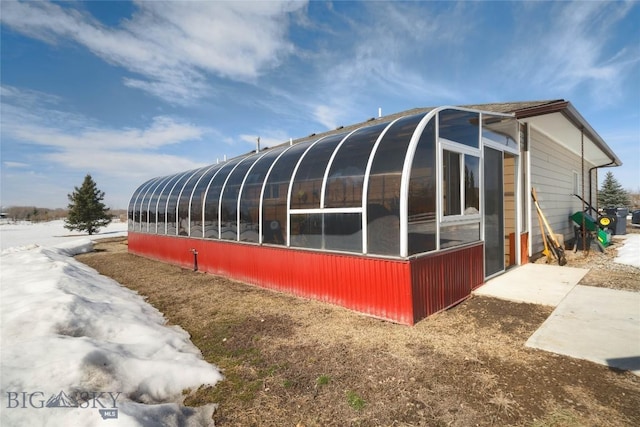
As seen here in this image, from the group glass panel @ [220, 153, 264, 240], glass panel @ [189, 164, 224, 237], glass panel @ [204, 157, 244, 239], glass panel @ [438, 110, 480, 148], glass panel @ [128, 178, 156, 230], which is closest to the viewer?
glass panel @ [438, 110, 480, 148]

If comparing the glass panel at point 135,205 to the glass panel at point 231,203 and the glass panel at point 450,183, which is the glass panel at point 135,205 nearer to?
the glass panel at point 231,203

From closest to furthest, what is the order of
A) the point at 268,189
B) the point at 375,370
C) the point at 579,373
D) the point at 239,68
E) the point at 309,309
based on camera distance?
1. the point at 579,373
2. the point at 375,370
3. the point at 309,309
4. the point at 268,189
5. the point at 239,68

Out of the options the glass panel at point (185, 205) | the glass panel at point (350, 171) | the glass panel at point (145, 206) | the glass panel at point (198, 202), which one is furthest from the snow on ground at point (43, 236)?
the glass panel at point (350, 171)

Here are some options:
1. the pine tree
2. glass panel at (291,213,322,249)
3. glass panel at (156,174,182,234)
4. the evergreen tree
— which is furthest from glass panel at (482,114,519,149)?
the evergreen tree

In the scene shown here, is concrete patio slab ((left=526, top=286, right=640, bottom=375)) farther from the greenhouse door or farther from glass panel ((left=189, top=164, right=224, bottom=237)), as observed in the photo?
Answer: glass panel ((left=189, top=164, right=224, bottom=237))

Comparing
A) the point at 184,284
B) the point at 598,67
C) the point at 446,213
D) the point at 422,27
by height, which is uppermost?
the point at 422,27

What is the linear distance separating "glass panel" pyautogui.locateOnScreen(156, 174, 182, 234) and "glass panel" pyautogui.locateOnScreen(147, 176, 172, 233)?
0.73 ft

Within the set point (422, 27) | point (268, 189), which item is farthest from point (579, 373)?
point (422, 27)

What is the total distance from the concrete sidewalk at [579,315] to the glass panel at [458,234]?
1.09m

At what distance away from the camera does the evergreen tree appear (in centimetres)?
3328

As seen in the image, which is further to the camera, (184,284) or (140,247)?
(140,247)

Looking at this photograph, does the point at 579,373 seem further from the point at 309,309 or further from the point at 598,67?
the point at 598,67

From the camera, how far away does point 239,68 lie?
1124 cm

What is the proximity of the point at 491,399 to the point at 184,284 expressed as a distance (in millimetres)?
7587
